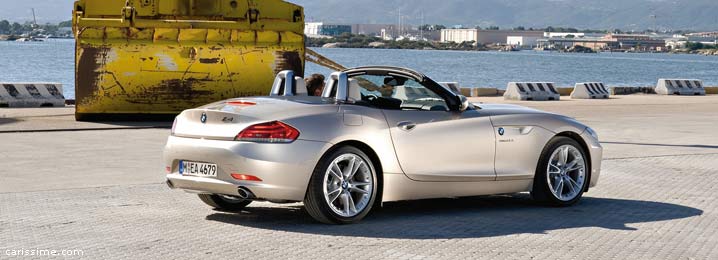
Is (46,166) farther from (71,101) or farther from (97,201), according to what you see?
(71,101)

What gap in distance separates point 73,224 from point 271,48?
13.2 metres

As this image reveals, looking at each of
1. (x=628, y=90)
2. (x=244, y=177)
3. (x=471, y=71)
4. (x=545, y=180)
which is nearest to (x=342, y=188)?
(x=244, y=177)

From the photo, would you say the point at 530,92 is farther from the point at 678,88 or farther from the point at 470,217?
the point at 470,217

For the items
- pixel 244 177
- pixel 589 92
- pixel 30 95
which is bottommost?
pixel 589 92

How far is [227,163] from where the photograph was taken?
365 inches

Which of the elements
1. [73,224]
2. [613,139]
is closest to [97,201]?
[73,224]

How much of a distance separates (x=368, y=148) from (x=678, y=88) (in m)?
34.9

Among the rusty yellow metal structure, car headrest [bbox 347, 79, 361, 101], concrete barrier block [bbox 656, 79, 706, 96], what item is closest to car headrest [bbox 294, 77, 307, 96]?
car headrest [bbox 347, 79, 361, 101]

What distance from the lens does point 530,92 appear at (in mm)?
36562

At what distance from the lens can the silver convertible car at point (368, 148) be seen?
927 centimetres

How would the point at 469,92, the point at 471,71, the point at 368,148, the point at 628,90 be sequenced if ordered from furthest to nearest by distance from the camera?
the point at 471,71 < the point at 628,90 < the point at 469,92 < the point at 368,148

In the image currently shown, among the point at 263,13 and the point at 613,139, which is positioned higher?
the point at 263,13

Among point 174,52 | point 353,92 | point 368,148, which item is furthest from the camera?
point 174,52

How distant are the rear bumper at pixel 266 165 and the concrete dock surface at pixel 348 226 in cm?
29
